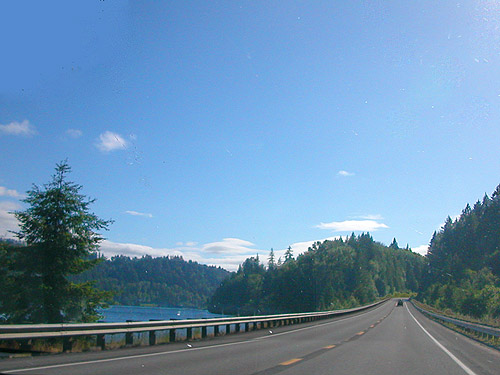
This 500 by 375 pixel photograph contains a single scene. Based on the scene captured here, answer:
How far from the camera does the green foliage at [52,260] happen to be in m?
23.2

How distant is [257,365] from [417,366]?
13.3ft

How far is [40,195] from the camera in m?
24.4

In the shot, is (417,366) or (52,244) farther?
(52,244)

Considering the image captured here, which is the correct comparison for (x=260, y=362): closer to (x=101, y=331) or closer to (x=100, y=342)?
(x=101, y=331)

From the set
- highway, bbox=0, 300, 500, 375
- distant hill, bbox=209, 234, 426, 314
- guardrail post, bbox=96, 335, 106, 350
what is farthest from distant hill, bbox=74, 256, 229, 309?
highway, bbox=0, 300, 500, 375

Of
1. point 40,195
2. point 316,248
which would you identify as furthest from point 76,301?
point 316,248

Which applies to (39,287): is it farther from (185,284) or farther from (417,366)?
(185,284)

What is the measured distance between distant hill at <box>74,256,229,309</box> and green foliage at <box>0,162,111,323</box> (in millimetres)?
39538

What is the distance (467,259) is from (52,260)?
120076 mm

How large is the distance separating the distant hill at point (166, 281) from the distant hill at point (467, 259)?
157ft

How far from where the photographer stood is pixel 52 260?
78.7 feet

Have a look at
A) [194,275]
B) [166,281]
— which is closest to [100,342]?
[166,281]

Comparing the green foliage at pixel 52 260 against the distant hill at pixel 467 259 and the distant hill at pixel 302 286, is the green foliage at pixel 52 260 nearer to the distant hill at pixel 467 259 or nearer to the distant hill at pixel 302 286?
the distant hill at pixel 467 259

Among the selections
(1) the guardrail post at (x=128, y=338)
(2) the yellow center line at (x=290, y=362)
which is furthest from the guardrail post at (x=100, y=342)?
(2) the yellow center line at (x=290, y=362)
